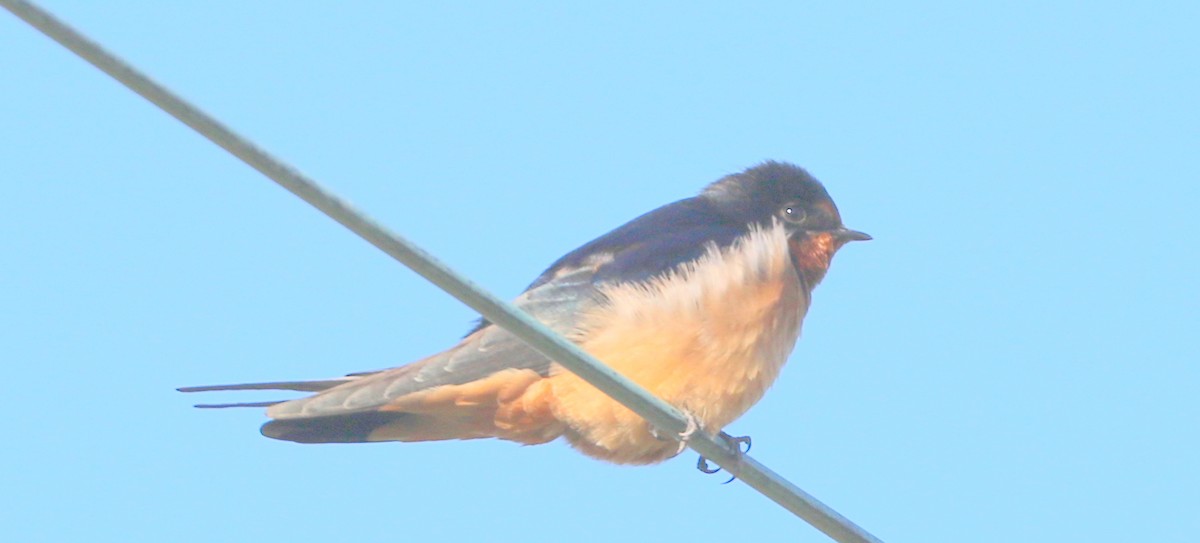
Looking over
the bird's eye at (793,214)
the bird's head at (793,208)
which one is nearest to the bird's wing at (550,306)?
the bird's head at (793,208)

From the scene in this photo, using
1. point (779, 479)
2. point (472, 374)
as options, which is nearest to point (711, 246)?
point (472, 374)

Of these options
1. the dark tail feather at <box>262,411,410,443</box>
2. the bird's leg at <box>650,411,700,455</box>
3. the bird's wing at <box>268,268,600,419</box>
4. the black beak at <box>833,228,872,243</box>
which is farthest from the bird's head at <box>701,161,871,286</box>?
the dark tail feather at <box>262,411,410,443</box>

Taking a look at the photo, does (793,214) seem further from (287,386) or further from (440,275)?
(440,275)

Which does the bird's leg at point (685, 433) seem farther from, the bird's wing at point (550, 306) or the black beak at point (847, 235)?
the black beak at point (847, 235)

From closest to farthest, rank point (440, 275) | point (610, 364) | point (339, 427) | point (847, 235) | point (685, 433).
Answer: point (440, 275), point (685, 433), point (610, 364), point (339, 427), point (847, 235)

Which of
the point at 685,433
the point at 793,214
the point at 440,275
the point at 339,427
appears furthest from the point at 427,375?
the point at 440,275

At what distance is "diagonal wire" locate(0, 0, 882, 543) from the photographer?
2178 millimetres

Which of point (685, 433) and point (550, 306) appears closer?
point (685, 433)

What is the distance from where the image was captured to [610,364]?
455 centimetres

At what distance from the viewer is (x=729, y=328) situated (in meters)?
4.60

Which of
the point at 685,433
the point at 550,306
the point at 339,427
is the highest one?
the point at 550,306

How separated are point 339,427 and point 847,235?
1829 millimetres

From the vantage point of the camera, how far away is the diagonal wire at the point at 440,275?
218 centimetres

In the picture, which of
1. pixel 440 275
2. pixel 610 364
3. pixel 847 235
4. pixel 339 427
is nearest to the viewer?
pixel 440 275
